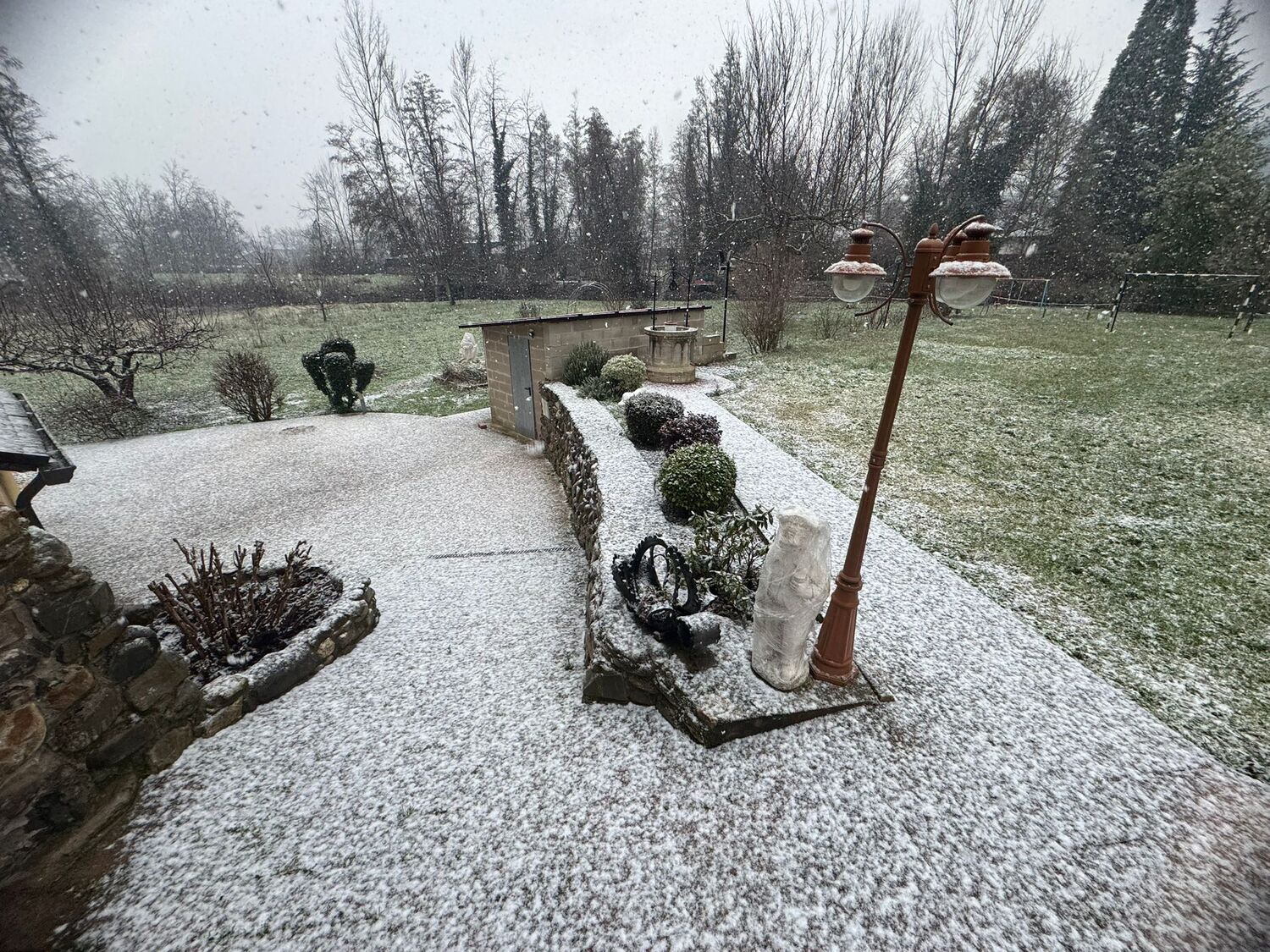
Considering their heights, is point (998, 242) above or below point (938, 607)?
above

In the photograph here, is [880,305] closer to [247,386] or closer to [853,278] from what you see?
[853,278]

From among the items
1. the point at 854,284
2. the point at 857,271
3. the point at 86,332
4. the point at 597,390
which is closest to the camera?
the point at 857,271

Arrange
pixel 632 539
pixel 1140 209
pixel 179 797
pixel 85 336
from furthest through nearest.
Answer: pixel 1140 209, pixel 85 336, pixel 632 539, pixel 179 797


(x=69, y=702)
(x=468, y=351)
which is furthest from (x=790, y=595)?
(x=468, y=351)

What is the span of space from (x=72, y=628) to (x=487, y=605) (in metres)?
3.29

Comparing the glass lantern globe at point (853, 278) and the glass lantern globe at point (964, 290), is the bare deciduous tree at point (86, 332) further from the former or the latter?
the glass lantern globe at point (964, 290)

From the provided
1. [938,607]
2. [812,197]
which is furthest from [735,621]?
[812,197]

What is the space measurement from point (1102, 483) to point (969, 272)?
7.71m

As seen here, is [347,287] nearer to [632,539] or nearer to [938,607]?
[632,539]

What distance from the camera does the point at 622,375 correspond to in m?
11.2

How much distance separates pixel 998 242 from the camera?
29.1 m

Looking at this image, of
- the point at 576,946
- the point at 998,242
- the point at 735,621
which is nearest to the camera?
the point at 576,946

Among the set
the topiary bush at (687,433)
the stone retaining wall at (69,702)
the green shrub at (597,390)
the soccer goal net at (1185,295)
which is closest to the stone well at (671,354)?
the green shrub at (597,390)

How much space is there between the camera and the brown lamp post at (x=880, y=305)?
266 cm
